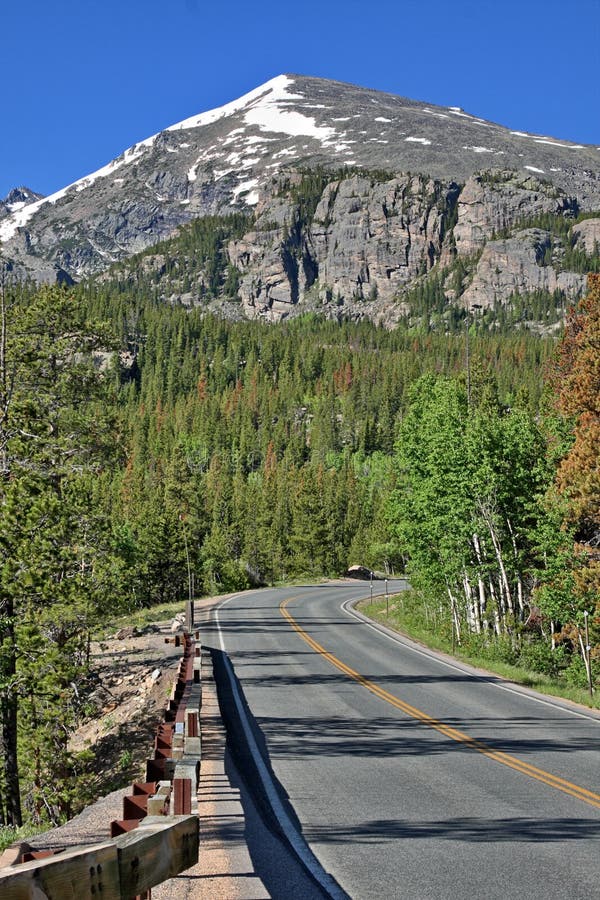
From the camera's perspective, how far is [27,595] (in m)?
18.9

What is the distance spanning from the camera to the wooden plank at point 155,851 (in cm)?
386

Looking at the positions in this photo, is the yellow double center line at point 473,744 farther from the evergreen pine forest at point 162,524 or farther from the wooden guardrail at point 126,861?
the evergreen pine forest at point 162,524

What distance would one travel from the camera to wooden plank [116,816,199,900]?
3.86 metres

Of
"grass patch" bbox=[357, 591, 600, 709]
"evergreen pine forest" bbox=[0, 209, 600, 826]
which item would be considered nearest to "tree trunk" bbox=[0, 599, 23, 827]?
"evergreen pine forest" bbox=[0, 209, 600, 826]

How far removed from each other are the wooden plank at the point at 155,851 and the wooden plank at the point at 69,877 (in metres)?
0.13

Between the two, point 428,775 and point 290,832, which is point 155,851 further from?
point 428,775

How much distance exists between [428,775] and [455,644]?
69.2ft

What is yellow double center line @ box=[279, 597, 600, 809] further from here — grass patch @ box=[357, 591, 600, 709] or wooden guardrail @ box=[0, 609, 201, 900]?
wooden guardrail @ box=[0, 609, 201, 900]

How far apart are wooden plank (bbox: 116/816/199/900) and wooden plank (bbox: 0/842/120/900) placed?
133 millimetres

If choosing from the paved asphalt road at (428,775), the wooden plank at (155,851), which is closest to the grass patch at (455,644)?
the paved asphalt road at (428,775)

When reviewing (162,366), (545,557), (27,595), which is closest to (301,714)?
(27,595)

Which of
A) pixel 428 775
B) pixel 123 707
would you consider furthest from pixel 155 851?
pixel 123 707

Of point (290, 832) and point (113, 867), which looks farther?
point (290, 832)

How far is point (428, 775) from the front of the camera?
37.6ft
